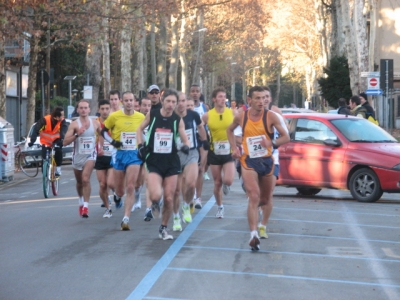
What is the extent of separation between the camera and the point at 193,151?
12.9 m

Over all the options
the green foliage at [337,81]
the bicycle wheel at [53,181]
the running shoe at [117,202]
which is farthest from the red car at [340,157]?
the green foliage at [337,81]

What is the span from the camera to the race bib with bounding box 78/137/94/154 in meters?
14.1

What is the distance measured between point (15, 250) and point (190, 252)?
2083mm

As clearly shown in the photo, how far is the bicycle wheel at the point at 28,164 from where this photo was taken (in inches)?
1053

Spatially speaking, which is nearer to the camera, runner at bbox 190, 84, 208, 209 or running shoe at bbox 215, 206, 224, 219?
running shoe at bbox 215, 206, 224, 219

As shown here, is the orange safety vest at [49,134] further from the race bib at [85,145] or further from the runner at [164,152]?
the runner at [164,152]

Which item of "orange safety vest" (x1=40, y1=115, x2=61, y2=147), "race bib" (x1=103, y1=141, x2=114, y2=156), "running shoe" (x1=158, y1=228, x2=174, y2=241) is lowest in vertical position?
"running shoe" (x1=158, y1=228, x2=174, y2=241)

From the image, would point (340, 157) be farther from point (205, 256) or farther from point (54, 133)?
point (205, 256)

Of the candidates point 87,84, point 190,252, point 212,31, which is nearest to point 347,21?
point 87,84

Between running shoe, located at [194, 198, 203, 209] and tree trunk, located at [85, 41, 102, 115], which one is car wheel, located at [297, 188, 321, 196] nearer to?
running shoe, located at [194, 198, 203, 209]

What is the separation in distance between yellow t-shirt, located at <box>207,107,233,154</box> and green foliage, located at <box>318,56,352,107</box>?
3197cm

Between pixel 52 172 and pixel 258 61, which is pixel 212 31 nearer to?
pixel 258 61

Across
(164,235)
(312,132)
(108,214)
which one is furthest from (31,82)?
(164,235)

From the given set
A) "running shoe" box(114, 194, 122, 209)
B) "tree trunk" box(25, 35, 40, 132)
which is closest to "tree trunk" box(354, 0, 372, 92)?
"tree trunk" box(25, 35, 40, 132)
